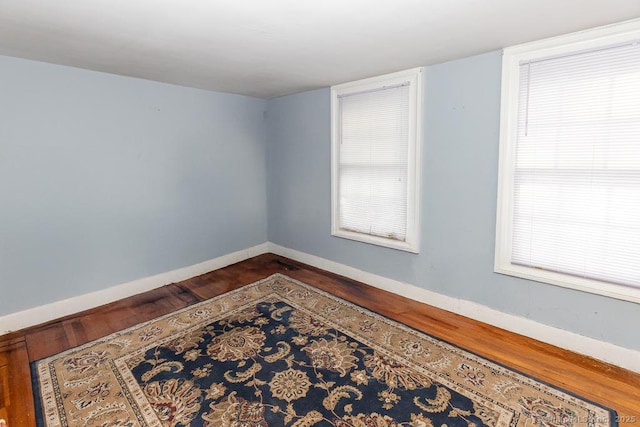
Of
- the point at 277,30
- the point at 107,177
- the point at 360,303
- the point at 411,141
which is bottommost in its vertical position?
the point at 360,303

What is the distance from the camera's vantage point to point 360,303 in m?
3.16

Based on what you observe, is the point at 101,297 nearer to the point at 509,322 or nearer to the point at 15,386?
the point at 15,386

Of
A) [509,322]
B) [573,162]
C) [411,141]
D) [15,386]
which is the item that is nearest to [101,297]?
[15,386]

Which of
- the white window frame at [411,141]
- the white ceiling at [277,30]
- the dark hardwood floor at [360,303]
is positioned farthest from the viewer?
the white window frame at [411,141]

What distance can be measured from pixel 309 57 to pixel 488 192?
1855 millimetres

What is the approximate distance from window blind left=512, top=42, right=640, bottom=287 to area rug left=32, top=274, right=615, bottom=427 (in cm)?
96

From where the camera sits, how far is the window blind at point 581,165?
6.75ft

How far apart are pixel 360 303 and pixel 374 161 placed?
149 centimetres

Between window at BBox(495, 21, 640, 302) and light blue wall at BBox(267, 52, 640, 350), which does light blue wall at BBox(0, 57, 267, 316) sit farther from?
window at BBox(495, 21, 640, 302)

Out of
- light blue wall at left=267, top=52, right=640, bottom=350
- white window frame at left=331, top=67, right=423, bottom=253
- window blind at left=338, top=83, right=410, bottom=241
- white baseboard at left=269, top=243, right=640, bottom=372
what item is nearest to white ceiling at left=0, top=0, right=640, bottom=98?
white window frame at left=331, top=67, right=423, bottom=253

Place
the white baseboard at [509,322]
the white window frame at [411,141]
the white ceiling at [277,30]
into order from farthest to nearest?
1. the white window frame at [411,141]
2. the white baseboard at [509,322]
3. the white ceiling at [277,30]

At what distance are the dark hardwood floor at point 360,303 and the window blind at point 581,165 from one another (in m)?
0.63

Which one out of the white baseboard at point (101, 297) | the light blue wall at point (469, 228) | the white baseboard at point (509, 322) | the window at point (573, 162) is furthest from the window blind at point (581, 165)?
the white baseboard at point (101, 297)

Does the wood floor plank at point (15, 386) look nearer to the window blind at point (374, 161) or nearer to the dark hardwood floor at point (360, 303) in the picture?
the dark hardwood floor at point (360, 303)
